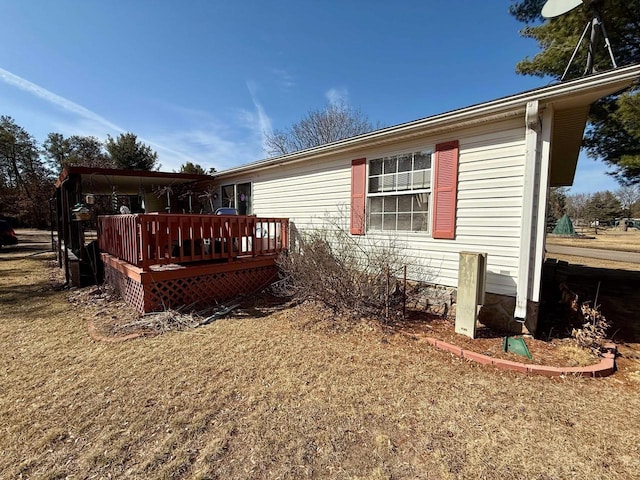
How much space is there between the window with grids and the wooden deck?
2.36m

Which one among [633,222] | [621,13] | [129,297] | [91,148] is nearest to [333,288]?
[129,297]

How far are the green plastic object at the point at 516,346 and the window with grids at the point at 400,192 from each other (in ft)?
6.36

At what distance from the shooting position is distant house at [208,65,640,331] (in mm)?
3627

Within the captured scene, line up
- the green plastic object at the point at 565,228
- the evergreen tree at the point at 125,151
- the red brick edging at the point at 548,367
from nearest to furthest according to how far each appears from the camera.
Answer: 1. the red brick edging at the point at 548,367
2. the evergreen tree at the point at 125,151
3. the green plastic object at the point at 565,228

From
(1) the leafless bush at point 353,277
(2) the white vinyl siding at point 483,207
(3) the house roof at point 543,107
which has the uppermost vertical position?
(3) the house roof at point 543,107

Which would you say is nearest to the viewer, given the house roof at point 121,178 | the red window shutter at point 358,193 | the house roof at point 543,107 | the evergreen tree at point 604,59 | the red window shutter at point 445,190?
the house roof at point 543,107

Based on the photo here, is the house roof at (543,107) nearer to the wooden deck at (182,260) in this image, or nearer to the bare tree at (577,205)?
the wooden deck at (182,260)

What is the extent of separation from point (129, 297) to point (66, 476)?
4030mm

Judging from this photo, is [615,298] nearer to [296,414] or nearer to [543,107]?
[543,107]

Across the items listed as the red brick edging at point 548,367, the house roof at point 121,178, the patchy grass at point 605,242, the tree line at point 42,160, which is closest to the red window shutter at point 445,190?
the red brick edging at point 548,367

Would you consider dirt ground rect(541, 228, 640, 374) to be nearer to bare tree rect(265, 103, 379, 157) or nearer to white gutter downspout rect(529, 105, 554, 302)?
white gutter downspout rect(529, 105, 554, 302)

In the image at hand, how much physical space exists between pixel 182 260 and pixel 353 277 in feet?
9.63

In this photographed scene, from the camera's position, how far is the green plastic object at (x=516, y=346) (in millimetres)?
3383

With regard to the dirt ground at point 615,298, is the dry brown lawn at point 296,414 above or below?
below
